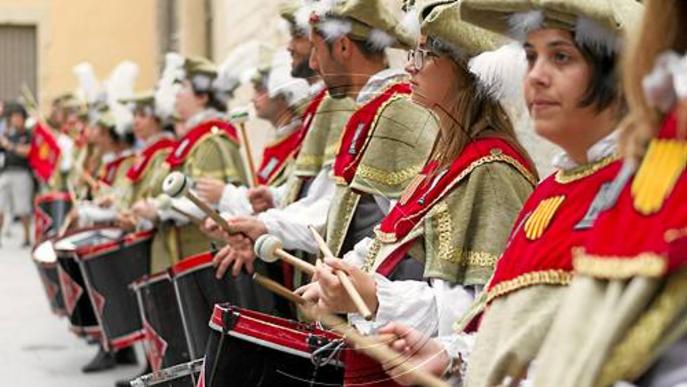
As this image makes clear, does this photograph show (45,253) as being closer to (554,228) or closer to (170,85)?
(170,85)

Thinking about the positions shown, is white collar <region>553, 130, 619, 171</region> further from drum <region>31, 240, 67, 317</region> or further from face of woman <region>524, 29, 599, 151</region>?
drum <region>31, 240, 67, 317</region>

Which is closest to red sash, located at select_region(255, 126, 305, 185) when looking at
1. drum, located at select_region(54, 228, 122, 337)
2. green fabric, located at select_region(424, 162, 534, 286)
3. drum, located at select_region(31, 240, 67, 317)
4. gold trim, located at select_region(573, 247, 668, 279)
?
drum, located at select_region(54, 228, 122, 337)

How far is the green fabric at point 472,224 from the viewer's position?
2885mm

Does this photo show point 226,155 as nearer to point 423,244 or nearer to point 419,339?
point 423,244

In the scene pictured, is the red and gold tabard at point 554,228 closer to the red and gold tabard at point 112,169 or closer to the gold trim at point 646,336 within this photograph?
the gold trim at point 646,336

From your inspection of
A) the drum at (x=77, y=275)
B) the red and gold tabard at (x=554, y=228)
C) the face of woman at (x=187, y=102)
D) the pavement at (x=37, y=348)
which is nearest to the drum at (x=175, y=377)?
the red and gold tabard at (x=554, y=228)

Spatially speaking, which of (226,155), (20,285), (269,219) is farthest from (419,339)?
(20,285)

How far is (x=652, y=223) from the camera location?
5.62 feet

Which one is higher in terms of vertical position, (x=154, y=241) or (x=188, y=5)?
(x=188, y=5)

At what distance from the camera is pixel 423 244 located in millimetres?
2986

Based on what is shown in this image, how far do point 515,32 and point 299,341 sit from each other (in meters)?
0.76

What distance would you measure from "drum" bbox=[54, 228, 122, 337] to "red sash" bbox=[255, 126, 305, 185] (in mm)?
1475

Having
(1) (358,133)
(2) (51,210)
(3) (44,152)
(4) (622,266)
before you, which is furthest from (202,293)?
(3) (44,152)

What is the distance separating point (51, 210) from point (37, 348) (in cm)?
220
